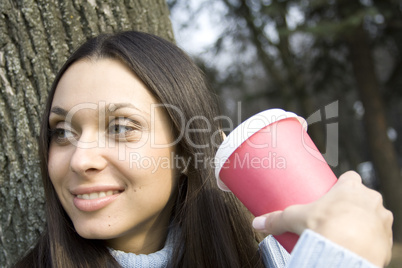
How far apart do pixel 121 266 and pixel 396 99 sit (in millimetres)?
8504

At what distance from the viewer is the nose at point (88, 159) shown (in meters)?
1.57

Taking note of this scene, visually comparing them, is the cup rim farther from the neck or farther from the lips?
the neck

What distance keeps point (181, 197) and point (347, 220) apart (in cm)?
91

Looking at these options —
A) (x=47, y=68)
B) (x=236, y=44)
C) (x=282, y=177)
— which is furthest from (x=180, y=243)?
(x=236, y=44)

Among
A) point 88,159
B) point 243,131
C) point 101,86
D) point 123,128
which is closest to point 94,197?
point 88,159

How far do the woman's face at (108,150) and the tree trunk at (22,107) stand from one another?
45cm

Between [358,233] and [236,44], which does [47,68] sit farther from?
[236,44]

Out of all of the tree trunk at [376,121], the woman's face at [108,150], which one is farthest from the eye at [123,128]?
the tree trunk at [376,121]

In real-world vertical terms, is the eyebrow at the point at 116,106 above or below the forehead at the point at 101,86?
below

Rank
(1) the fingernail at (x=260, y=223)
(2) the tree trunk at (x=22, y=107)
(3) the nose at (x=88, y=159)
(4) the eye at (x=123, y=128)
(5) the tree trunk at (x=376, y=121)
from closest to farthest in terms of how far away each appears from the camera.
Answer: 1. (1) the fingernail at (x=260, y=223)
2. (3) the nose at (x=88, y=159)
3. (4) the eye at (x=123, y=128)
4. (2) the tree trunk at (x=22, y=107)
5. (5) the tree trunk at (x=376, y=121)

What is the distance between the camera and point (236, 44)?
923 cm

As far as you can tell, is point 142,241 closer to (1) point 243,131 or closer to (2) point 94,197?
(2) point 94,197

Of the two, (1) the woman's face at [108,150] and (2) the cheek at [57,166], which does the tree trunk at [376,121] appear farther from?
(2) the cheek at [57,166]

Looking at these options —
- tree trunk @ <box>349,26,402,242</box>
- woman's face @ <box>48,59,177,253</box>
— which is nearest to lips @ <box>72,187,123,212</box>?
woman's face @ <box>48,59,177,253</box>
